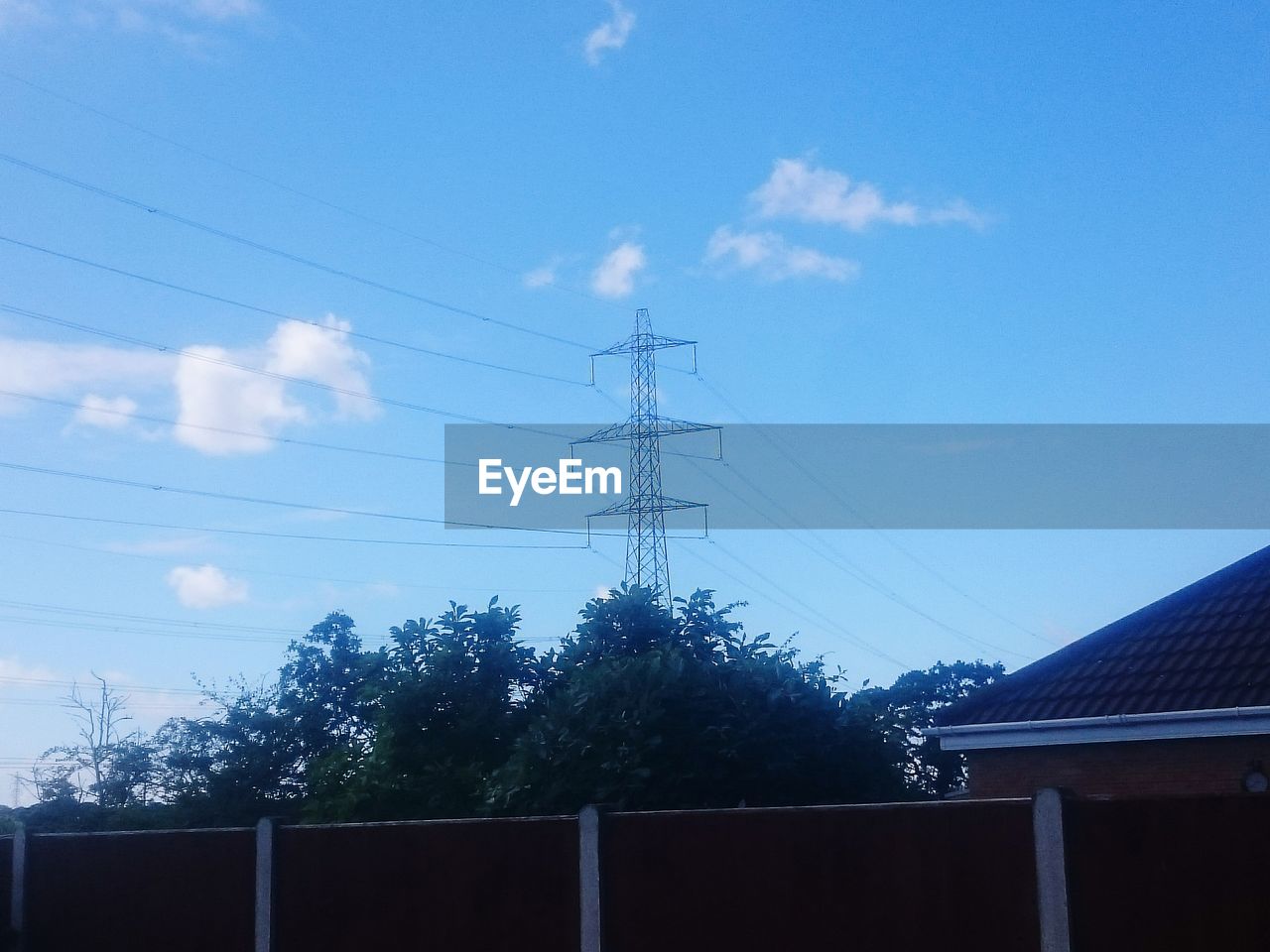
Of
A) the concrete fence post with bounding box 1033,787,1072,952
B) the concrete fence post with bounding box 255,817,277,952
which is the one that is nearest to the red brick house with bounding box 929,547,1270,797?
the concrete fence post with bounding box 1033,787,1072,952

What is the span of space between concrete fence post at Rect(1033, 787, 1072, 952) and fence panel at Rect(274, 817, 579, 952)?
348cm

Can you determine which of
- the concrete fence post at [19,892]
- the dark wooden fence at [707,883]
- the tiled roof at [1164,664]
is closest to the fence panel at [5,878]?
the concrete fence post at [19,892]

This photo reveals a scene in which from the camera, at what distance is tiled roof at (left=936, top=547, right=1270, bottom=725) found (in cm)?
1322

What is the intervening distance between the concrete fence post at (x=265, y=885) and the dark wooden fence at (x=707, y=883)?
21 millimetres

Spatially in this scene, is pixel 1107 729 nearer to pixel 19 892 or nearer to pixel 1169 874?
pixel 1169 874

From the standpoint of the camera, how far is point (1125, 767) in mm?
13500

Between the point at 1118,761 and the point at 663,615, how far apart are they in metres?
6.79

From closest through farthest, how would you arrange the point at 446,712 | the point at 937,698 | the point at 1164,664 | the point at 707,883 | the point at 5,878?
the point at 707,883 < the point at 5,878 < the point at 1164,664 < the point at 446,712 < the point at 937,698

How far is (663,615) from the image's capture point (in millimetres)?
18547

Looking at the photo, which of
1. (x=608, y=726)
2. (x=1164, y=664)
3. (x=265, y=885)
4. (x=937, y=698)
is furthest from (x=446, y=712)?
(x=937, y=698)

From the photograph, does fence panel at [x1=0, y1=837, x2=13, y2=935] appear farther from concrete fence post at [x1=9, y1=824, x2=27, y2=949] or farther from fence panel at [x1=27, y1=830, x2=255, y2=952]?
fence panel at [x1=27, y1=830, x2=255, y2=952]

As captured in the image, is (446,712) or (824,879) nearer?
(824,879)

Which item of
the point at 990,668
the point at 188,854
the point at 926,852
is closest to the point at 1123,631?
the point at 926,852

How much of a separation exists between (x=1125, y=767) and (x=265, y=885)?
331 inches
